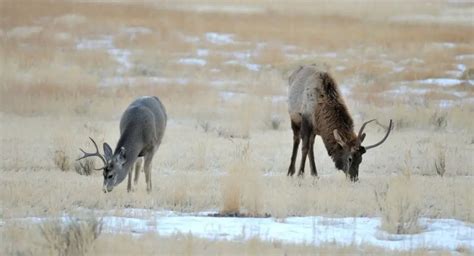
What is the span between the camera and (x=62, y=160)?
16609mm

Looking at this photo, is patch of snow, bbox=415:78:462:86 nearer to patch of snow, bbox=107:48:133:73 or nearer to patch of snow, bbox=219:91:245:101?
patch of snow, bbox=219:91:245:101

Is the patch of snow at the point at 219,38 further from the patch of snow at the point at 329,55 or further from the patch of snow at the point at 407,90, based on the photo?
the patch of snow at the point at 407,90

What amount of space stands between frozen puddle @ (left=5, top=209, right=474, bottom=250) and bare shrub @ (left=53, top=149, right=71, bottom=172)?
16.0ft

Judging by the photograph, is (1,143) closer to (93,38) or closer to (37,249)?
(37,249)

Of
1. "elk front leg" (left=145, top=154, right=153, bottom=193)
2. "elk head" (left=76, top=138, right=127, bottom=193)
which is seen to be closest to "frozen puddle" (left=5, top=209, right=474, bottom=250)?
"elk head" (left=76, top=138, right=127, bottom=193)

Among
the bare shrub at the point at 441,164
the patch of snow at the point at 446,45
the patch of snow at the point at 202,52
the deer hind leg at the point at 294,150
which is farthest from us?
the patch of snow at the point at 446,45

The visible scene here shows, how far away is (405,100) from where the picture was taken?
27172 mm

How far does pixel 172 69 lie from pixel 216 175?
16.2 metres

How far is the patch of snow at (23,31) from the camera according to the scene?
118 ft

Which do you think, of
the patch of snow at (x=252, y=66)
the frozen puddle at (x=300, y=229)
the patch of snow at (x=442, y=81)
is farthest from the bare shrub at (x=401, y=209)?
the patch of snow at (x=252, y=66)

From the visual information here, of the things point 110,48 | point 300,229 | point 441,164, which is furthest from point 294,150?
point 110,48

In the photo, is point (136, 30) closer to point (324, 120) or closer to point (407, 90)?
point (407, 90)

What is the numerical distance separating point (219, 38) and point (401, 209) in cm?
2829

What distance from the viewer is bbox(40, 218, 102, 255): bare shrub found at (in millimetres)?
9477
